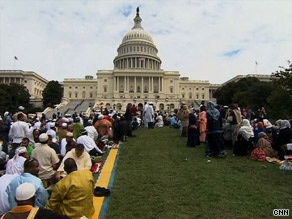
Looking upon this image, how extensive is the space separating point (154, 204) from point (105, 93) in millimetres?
95602

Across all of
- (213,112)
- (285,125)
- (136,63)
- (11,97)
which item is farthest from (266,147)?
(136,63)

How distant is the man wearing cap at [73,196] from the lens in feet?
17.6

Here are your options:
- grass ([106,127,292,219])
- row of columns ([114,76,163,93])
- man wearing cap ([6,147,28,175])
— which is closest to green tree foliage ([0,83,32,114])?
row of columns ([114,76,163,93])

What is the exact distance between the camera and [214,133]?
452 inches

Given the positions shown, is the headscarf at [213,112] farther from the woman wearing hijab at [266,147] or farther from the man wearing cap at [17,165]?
the man wearing cap at [17,165]

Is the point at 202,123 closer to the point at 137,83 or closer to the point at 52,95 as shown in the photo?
the point at 52,95

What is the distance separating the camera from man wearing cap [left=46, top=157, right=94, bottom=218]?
5.36 meters

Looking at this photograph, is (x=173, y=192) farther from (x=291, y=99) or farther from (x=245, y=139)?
(x=291, y=99)

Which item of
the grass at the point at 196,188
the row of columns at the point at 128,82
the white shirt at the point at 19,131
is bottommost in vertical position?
the grass at the point at 196,188

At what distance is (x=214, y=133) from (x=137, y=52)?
97.0m

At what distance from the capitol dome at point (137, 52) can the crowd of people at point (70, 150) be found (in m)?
88.4

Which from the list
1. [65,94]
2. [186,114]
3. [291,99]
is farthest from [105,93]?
[186,114]

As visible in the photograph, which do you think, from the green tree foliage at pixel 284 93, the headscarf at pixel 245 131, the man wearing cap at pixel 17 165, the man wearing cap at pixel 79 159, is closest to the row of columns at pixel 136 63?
the green tree foliage at pixel 284 93

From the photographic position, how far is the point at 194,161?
10820mm
